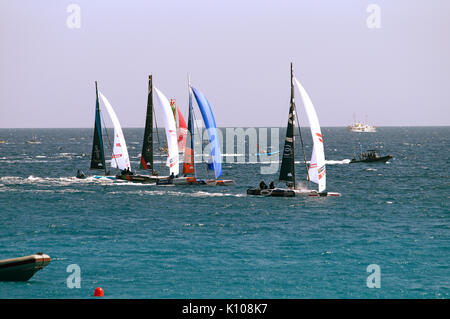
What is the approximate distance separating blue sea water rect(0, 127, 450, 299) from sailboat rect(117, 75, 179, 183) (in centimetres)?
287

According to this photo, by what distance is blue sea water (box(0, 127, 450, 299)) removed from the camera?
92.1ft

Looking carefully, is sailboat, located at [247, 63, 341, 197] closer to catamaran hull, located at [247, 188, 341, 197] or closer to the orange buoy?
catamaran hull, located at [247, 188, 341, 197]

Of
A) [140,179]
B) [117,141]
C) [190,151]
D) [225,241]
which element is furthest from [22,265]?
[117,141]

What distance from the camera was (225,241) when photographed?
3828 cm

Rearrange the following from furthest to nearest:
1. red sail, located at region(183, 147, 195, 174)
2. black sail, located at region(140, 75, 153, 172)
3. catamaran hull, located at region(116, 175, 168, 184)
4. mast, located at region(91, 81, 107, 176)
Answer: mast, located at region(91, 81, 107, 176) < catamaran hull, located at region(116, 175, 168, 184) < black sail, located at region(140, 75, 153, 172) < red sail, located at region(183, 147, 195, 174)

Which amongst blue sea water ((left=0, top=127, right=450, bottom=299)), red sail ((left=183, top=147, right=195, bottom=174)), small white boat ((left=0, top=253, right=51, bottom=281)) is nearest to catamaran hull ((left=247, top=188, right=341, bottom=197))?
blue sea water ((left=0, top=127, right=450, bottom=299))

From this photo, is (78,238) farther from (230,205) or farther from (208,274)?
(230,205)

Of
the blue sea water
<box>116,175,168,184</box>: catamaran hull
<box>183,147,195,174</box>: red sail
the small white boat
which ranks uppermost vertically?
<box>183,147,195,174</box>: red sail

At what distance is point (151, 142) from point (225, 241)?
116 ft

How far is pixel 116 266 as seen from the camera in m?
31.5

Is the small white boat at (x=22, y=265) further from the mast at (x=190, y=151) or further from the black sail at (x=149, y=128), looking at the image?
the black sail at (x=149, y=128)

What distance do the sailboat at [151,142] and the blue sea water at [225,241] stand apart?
287 centimetres

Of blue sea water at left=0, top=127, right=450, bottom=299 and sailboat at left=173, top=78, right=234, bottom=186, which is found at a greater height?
sailboat at left=173, top=78, right=234, bottom=186

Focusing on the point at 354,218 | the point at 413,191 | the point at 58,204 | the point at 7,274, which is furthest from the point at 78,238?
the point at 413,191
